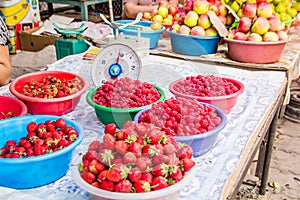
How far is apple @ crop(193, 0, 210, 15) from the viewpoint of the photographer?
2.05 m

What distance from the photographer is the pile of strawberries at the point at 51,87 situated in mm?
1320

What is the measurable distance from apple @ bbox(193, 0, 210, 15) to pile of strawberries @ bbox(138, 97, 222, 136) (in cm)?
106

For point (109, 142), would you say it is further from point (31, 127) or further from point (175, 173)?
point (31, 127)

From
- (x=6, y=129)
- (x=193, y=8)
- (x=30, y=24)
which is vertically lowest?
(x=30, y=24)

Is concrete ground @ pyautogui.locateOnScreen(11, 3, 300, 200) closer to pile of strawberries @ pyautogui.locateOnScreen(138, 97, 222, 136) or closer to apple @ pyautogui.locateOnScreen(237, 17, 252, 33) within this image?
apple @ pyautogui.locateOnScreen(237, 17, 252, 33)

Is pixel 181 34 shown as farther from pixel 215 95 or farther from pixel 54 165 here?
pixel 54 165

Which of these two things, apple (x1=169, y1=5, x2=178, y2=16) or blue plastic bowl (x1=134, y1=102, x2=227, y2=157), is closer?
blue plastic bowl (x1=134, y1=102, x2=227, y2=157)

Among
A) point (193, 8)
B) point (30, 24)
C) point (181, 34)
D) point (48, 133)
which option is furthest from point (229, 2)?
point (30, 24)

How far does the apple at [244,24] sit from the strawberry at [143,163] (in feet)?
4.37

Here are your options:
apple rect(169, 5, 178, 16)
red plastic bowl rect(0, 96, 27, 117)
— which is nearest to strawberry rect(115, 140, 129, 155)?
red plastic bowl rect(0, 96, 27, 117)

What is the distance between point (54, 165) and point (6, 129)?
226 millimetres

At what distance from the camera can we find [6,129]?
41.7 inches

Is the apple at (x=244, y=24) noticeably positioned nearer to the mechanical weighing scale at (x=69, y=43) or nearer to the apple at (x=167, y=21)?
the apple at (x=167, y=21)

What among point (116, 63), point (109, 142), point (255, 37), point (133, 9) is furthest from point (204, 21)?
point (133, 9)
